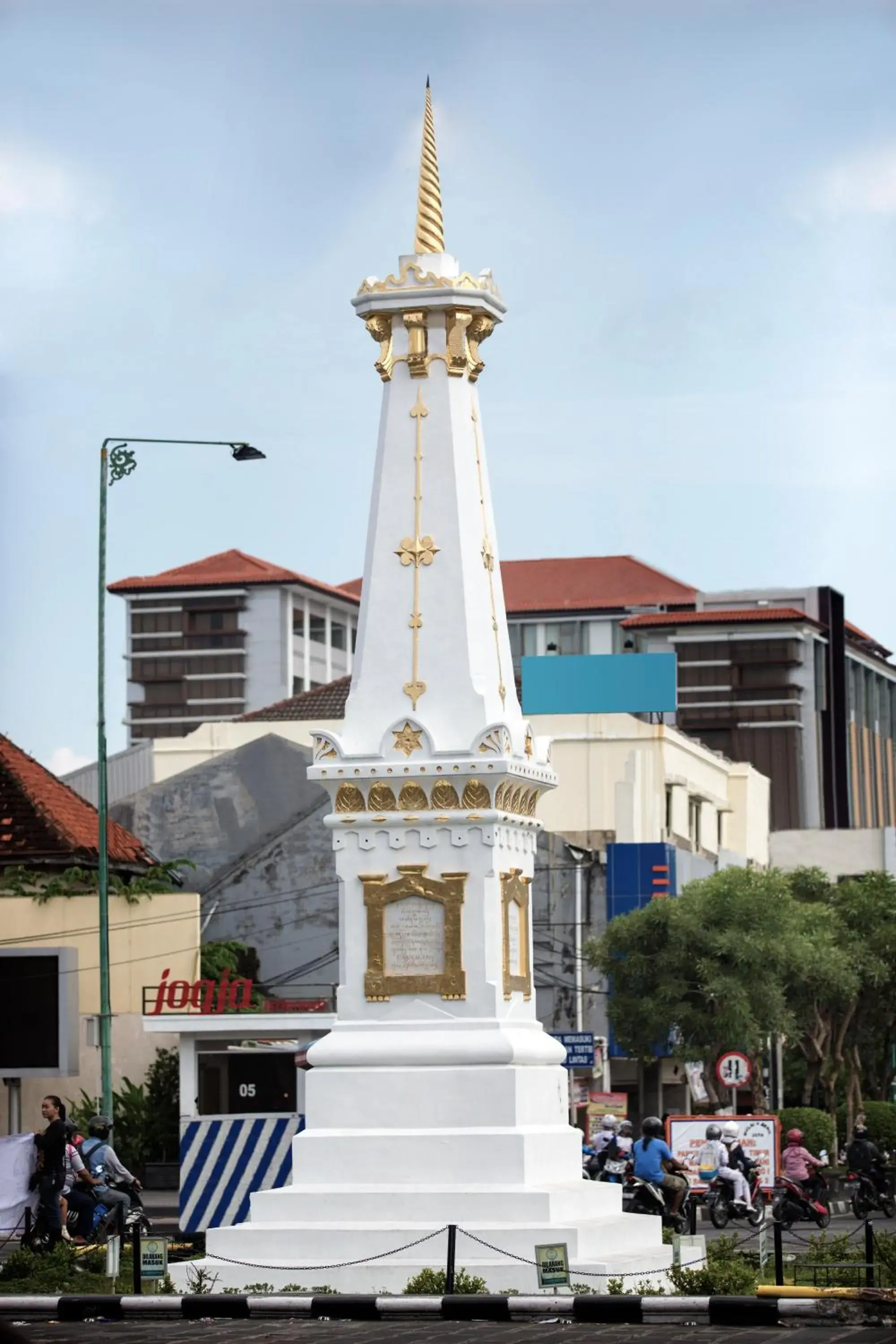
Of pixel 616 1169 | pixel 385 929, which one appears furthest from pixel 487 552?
pixel 616 1169

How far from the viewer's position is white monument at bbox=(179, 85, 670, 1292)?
933 inches

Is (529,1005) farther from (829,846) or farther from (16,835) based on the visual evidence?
(829,846)

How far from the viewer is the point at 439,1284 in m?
22.0

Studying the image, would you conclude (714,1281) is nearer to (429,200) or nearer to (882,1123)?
(429,200)

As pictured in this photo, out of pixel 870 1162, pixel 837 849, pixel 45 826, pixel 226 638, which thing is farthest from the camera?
pixel 226 638

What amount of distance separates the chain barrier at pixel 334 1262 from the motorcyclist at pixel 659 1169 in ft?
33.9

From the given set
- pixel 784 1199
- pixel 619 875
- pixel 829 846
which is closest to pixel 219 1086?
pixel 619 875

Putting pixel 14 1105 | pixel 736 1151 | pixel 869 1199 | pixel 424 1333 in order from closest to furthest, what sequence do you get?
1. pixel 424 1333
2. pixel 736 1151
3. pixel 869 1199
4. pixel 14 1105

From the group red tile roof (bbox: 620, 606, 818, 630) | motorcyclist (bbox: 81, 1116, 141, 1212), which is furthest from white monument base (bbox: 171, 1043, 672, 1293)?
red tile roof (bbox: 620, 606, 818, 630)

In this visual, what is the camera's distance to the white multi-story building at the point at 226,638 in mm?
149750

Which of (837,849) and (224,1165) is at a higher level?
(837,849)

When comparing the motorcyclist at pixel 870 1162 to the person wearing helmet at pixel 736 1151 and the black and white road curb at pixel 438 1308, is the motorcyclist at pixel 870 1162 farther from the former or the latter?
the black and white road curb at pixel 438 1308

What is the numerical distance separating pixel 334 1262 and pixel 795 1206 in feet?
47.4

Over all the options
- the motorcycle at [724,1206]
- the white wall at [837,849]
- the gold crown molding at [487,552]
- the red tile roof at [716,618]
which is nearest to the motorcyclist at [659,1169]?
the motorcycle at [724,1206]
